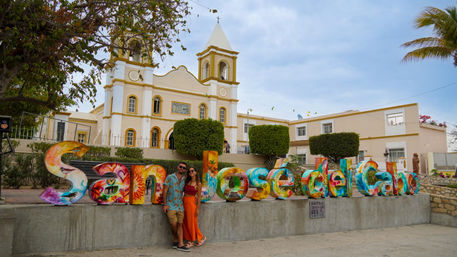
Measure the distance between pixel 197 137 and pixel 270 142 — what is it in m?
5.15

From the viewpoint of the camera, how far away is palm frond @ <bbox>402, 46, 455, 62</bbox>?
47.9ft

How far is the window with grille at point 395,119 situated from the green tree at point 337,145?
5942 mm

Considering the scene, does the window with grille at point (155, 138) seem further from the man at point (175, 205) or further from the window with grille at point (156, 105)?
the man at point (175, 205)

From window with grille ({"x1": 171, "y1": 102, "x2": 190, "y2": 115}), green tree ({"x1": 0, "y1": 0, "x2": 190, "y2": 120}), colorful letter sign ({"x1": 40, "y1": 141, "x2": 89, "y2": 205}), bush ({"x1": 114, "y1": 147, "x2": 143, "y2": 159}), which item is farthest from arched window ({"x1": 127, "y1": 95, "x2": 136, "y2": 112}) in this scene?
colorful letter sign ({"x1": 40, "y1": 141, "x2": 89, "y2": 205})

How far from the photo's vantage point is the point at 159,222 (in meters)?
5.92

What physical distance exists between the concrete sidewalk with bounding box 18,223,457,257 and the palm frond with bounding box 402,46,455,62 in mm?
9531

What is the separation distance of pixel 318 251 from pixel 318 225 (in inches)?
72.6

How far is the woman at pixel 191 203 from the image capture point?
580cm

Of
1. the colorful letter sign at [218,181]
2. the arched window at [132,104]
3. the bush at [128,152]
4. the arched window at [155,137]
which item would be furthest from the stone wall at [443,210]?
the arched window at [132,104]

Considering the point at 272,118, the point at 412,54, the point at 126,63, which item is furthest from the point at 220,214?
the point at 272,118

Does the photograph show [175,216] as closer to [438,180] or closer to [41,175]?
[41,175]

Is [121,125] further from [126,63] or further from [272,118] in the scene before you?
[272,118]

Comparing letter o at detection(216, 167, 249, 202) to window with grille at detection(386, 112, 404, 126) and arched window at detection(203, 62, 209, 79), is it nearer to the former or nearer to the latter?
window with grille at detection(386, 112, 404, 126)

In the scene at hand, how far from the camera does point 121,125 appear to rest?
2392 cm
